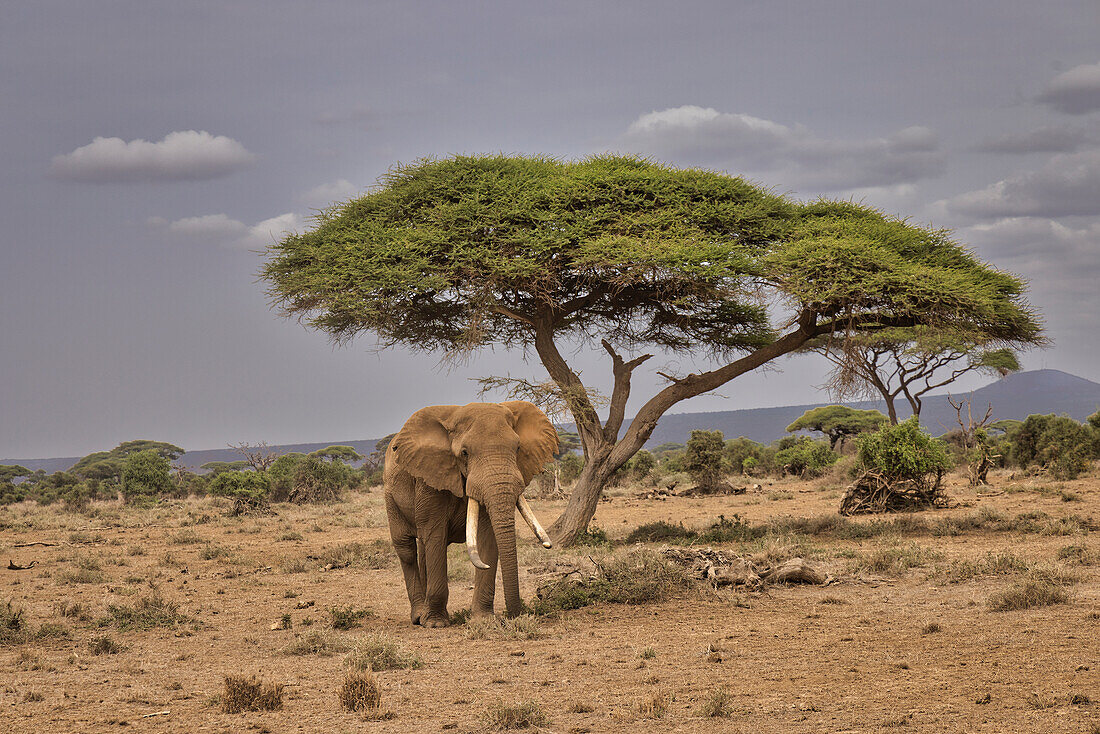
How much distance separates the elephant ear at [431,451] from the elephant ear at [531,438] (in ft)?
2.36

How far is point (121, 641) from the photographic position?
1068 centimetres

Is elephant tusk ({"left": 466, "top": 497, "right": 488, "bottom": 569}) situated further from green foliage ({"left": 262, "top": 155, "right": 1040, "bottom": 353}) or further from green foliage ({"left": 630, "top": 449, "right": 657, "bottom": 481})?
green foliage ({"left": 630, "top": 449, "right": 657, "bottom": 481})

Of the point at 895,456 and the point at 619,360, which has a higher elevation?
the point at 619,360

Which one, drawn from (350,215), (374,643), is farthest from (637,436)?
(374,643)

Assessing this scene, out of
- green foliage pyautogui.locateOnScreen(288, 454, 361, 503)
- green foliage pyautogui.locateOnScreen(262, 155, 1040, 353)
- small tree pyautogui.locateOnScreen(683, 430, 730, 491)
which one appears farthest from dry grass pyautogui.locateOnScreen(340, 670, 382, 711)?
green foliage pyautogui.locateOnScreen(288, 454, 361, 503)

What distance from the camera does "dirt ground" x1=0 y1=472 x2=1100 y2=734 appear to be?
22.3 ft

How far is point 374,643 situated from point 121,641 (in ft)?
12.1

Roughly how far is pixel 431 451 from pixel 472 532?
1.12 m

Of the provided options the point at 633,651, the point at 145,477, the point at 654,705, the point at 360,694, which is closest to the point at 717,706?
the point at 654,705

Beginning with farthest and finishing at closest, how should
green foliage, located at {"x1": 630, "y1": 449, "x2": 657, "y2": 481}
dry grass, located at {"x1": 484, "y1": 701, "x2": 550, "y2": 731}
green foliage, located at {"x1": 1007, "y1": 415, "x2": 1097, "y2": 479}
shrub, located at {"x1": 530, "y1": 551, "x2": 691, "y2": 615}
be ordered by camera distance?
green foliage, located at {"x1": 630, "y1": 449, "x2": 657, "y2": 481} < green foliage, located at {"x1": 1007, "y1": 415, "x2": 1097, "y2": 479} < shrub, located at {"x1": 530, "y1": 551, "x2": 691, "y2": 615} < dry grass, located at {"x1": 484, "y1": 701, "x2": 550, "y2": 731}

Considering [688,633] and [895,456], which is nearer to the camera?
[688,633]

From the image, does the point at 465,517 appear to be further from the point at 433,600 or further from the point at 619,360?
the point at 619,360

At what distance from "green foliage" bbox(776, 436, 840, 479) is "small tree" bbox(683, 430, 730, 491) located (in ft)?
20.2

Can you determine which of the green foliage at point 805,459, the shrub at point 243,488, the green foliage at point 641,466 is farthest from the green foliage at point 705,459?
the shrub at point 243,488
